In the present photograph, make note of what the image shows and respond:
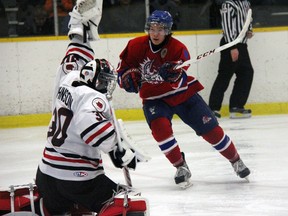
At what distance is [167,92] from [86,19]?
0.63 metres

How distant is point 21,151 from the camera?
6660 millimetres

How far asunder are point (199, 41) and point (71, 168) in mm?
4962

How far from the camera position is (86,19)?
5031 mm

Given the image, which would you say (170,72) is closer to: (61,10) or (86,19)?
(86,19)

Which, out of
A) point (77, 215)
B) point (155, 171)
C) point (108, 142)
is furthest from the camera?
point (155, 171)

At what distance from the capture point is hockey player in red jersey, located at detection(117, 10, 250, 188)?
4918mm

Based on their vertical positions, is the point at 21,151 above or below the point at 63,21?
below

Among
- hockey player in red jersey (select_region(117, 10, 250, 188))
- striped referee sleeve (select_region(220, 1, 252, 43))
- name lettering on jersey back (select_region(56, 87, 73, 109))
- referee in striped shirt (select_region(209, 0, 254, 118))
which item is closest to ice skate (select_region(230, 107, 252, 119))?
referee in striped shirt (select_region(209, 0, 254, 118))

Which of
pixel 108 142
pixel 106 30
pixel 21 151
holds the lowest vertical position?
pixel 21 151

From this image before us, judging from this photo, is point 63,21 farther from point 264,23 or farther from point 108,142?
point 108,142

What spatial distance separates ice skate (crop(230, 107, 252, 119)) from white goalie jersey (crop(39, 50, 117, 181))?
4.57 meters

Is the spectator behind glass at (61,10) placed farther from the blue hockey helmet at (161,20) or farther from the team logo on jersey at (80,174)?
the team logo on jersey at (80,174)

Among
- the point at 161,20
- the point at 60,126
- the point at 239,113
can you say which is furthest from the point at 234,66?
the point at 60,126

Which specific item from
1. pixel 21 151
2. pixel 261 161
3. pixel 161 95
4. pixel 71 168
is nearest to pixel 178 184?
pixel 161 95
